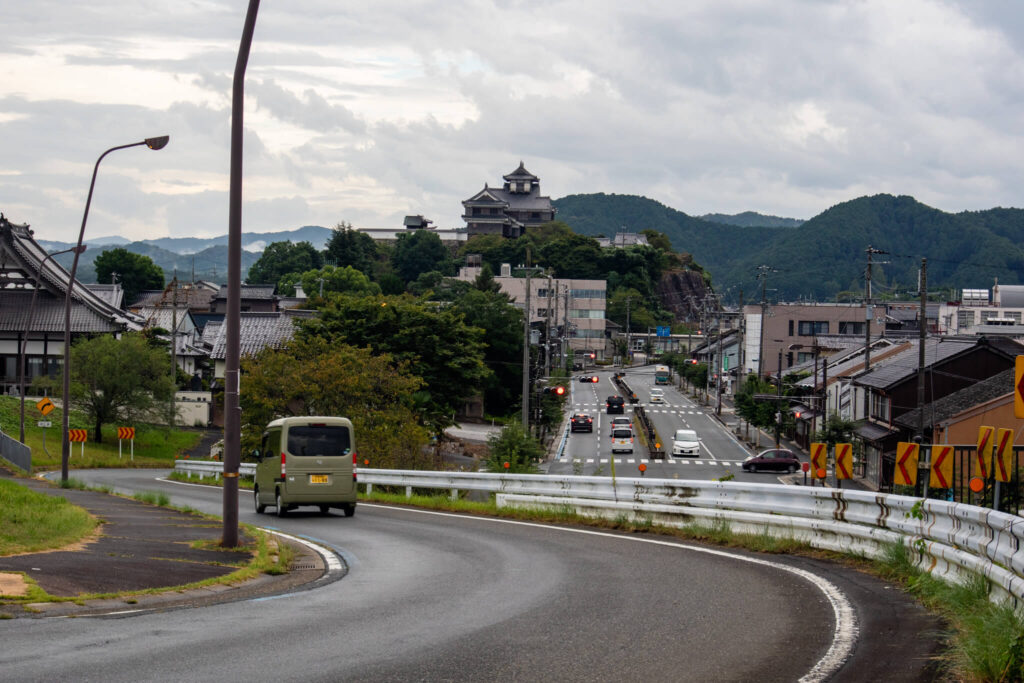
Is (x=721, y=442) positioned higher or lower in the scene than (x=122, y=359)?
lower

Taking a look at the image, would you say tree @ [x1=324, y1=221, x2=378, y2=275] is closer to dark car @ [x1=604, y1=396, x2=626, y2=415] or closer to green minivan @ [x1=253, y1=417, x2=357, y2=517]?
dark car @ [x1=604, y1=396, x2=626, y2=415]

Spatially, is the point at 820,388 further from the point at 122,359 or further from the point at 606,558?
the point at 606,558

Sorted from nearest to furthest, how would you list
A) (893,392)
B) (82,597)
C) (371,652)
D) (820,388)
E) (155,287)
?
1. (371,652)
2. (82,597)
3. (893,392)
4. (820,388)
5. (155,287)

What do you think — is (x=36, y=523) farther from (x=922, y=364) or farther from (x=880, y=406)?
(x=880, y=406)

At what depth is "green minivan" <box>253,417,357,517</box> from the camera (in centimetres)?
2180

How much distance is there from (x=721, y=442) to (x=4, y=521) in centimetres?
6450

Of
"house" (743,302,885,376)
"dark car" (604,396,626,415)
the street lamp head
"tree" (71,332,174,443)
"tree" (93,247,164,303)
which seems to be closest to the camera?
the street lamp head

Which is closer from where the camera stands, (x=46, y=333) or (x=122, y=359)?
(x=122, y=359)

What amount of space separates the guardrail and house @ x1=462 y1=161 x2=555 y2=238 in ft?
507

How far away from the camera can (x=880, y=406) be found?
5597 cm

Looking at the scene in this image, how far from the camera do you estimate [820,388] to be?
71.4 meters

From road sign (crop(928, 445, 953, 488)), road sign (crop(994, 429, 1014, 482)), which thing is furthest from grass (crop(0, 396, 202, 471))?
road sign (crop(994, 429, 1014, 482))

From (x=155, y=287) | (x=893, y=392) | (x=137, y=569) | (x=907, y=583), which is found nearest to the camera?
(x=907, y=583)

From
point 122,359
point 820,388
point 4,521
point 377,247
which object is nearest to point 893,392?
point 820,388
